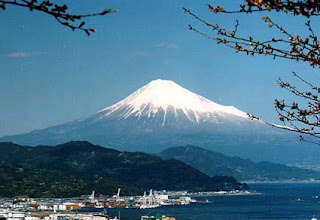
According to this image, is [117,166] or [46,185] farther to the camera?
[117,166]

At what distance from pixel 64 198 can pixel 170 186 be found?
185ft

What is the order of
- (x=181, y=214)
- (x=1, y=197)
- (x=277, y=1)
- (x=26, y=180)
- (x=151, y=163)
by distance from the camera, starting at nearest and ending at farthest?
(x=277, y=1) < (x=181, y=214) < (x=1, y=197) < (x=26, y=180) < (x=151, y=163)

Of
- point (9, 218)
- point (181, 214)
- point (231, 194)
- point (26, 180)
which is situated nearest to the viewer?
point (9, 218)

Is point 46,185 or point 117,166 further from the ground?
point 117,166

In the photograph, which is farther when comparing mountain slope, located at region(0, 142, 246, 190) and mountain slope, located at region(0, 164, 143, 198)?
mountain slope, located at region(0, 142, 246, 190)

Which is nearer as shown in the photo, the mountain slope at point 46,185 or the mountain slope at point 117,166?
the mountain slope at point 46,185

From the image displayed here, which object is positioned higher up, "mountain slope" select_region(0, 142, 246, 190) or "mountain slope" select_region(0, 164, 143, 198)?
"mountain slope" select_region(0, 142, 246, 190)

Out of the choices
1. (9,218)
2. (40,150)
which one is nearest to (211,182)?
(40,150)

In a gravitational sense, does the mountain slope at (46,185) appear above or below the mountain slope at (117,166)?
below

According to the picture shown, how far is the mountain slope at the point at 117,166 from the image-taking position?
17100cm

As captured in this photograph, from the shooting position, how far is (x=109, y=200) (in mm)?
126000

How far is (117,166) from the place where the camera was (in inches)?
7023

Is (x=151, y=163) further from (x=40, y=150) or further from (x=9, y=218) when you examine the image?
(x=9, y=218)

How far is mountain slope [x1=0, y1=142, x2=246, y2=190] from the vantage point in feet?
561
